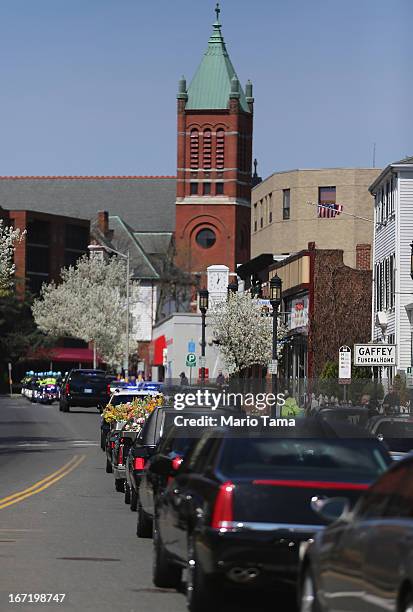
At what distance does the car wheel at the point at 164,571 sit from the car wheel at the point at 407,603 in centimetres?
570

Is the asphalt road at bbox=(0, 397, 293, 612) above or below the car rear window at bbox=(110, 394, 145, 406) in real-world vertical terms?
below

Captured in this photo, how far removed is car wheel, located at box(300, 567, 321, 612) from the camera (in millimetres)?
9336

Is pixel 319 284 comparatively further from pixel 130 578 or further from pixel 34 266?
pixel 34 266

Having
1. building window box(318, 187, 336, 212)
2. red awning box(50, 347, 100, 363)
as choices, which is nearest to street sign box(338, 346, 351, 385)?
building window box(318, 187, 336, 212)

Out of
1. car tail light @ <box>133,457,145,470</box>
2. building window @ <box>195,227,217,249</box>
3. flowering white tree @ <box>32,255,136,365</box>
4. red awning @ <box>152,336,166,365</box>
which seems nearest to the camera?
car tail light @ <box>133,457,145,470</box>

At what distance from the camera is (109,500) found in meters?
23.5

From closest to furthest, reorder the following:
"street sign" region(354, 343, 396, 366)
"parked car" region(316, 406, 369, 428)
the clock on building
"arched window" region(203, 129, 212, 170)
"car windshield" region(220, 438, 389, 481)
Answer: "car windshield" region(220, 438, 389, 481) → "parked car" region(316, 406, 369, 428) → "street sign" region(354, 343, 396, 366) → the clock on building → "arched window" region(203, 129, 212, 170)

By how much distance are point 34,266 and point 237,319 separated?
68921mm

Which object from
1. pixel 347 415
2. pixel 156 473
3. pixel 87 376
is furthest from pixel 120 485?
pixel 87 376

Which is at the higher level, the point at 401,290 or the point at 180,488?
the point at 401,290

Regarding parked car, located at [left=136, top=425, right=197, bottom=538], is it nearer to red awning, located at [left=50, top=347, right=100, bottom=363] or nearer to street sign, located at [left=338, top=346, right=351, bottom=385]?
street sign, located at [left=338, top=346, right=351, bottom=385]

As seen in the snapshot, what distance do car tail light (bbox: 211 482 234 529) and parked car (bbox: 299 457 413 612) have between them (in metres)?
1.20

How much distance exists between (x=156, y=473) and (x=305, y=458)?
120 inches

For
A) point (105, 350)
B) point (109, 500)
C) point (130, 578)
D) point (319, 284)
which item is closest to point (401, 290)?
point (319, 284)
